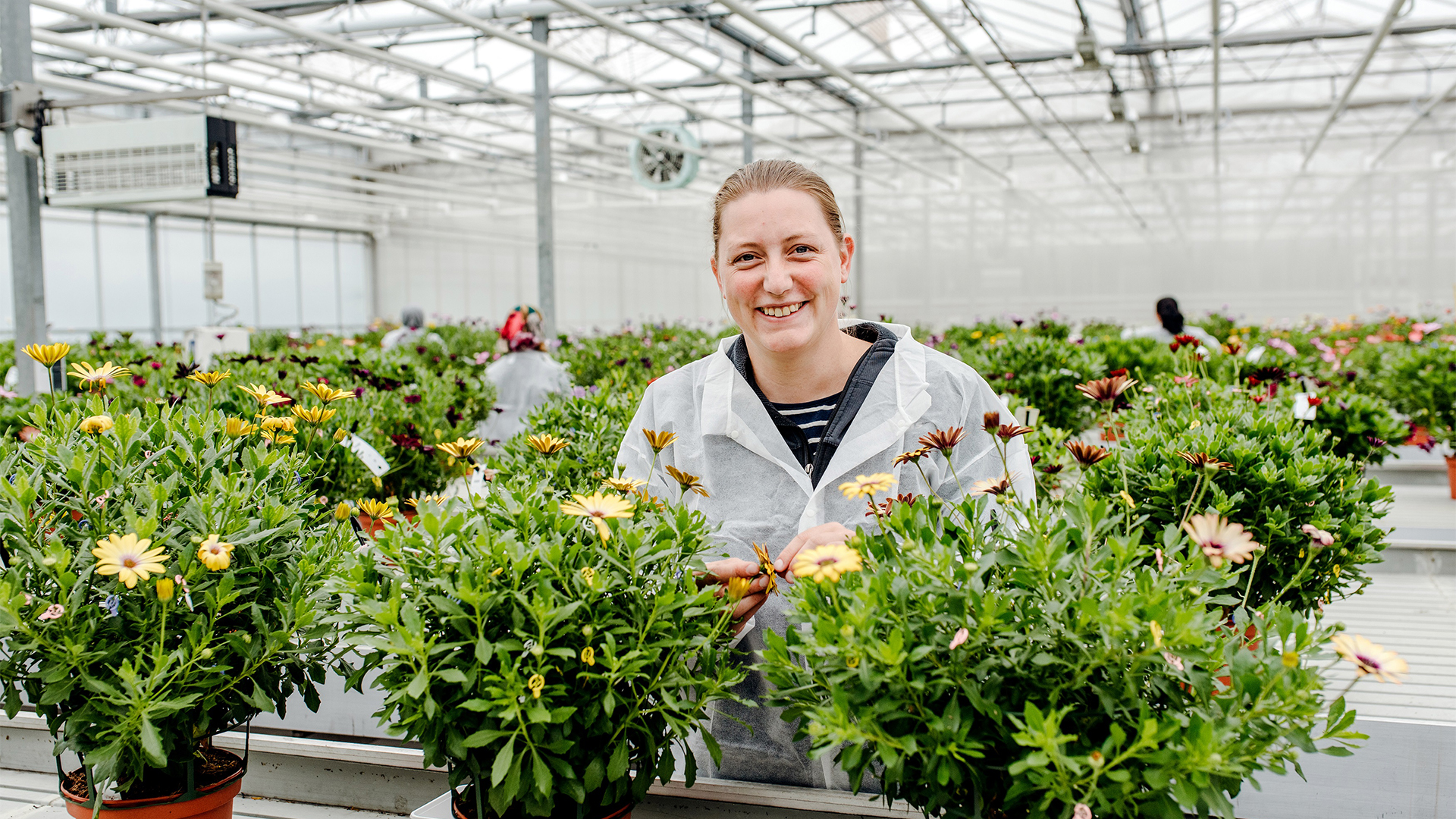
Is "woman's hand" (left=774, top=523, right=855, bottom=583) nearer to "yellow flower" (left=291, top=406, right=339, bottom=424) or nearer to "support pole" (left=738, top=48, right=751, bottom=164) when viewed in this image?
"yellow flower" (left=291, top=406, right=339, bottom=424)

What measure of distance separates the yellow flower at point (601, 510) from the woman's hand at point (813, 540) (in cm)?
23

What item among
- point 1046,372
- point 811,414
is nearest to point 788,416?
point 811,414

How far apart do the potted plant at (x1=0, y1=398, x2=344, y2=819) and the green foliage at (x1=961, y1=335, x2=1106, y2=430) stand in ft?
11.9

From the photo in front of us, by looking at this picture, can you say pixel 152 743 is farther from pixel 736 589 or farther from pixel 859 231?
pixel 859 231

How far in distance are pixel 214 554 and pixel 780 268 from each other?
815 millimetres

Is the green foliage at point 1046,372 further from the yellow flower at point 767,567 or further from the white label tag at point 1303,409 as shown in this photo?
the yellow flower at point 767,567

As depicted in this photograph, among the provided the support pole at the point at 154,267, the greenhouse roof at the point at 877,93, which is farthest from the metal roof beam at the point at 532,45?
the support pole at the point at 154,267

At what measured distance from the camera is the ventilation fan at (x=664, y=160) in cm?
1052

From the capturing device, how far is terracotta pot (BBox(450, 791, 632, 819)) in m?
1.10

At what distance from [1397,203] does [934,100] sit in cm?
683

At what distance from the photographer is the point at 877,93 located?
10062 mm

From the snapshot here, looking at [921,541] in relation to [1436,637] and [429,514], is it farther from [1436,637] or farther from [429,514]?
[1436,637]

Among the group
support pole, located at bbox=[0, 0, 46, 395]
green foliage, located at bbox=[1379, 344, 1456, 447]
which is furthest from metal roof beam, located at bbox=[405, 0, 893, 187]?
green foliage, located at bbox=[1379, 344, 1456, 447]

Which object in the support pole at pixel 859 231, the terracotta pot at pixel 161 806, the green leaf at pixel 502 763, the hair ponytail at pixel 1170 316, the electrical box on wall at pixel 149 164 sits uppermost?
the support pole at pixel 859 231
